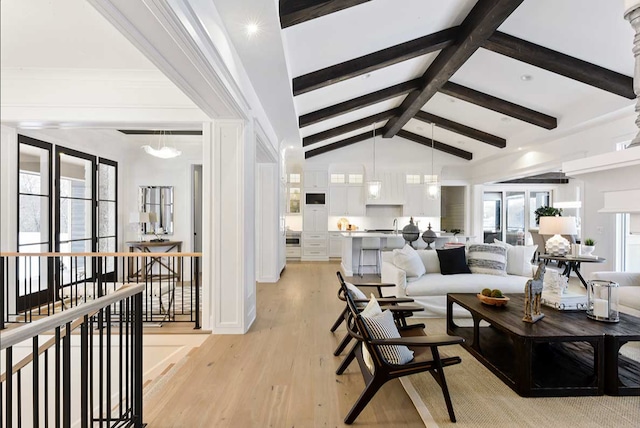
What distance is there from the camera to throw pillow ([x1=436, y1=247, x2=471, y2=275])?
15.3 ft

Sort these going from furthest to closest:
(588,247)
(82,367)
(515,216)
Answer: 1. (515,216)
2. (588,247)
3. (82,367)

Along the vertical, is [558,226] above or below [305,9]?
below

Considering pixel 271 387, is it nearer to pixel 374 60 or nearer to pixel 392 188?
pixel 374 60

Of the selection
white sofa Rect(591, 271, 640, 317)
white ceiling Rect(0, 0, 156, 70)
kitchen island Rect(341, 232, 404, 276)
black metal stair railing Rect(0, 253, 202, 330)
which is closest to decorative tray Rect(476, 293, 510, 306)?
white sofa Rect(591, 271, 640, 317)

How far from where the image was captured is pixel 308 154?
9344mm

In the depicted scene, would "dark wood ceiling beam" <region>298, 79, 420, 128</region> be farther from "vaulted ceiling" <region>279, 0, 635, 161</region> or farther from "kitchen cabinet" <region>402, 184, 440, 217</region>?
"kitchen cabinet" <region>402, 184, 440, 217</region>

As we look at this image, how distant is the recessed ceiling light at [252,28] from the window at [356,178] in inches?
274

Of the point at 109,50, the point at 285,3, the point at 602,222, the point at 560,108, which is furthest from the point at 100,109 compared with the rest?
the point at 602,222

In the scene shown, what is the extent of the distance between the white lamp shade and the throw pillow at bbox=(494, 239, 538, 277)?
0.99m

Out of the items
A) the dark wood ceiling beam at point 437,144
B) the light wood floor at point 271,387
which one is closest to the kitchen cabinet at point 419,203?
the dark wood ceiling beam at point 437,144

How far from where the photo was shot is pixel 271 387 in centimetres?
257

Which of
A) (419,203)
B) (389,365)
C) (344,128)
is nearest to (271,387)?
(389,365)

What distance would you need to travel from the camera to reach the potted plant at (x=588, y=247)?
210 inches

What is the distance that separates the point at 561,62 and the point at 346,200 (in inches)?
230
